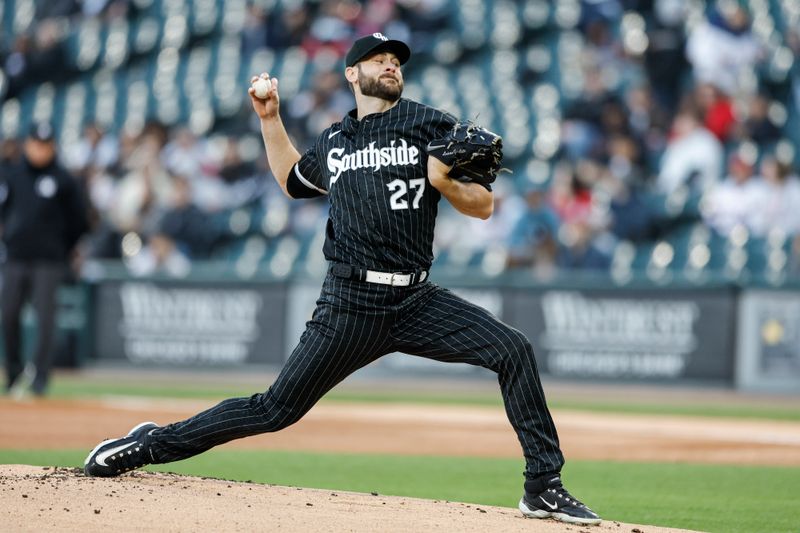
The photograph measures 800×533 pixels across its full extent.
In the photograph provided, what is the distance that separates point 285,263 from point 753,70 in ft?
20.9

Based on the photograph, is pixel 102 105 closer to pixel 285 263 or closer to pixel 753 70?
pixel 285 263

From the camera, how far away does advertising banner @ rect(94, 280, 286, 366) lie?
1602 cm

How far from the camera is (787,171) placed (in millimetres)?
14148

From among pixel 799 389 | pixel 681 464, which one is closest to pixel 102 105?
pixel 799 389

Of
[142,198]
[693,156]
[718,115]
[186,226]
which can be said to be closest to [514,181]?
[693,156]

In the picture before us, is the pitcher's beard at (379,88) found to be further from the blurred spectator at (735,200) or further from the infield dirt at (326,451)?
the blurred spectator at (735,200)

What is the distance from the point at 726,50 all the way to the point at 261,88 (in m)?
11.1

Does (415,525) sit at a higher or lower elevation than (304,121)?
lower

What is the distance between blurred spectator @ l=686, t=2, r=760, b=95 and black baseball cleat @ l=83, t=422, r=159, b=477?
1154cm

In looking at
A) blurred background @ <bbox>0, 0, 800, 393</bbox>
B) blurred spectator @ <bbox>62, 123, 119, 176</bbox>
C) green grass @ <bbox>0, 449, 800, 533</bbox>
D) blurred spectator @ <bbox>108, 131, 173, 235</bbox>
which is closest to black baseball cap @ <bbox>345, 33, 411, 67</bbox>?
green grass @ <bbox>0, 449, 800, 533</bbox>

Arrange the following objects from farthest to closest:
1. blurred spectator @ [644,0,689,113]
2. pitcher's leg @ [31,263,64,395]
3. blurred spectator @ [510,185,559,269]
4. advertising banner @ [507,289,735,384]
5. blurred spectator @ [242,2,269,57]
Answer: blurred spectator @ [242,2,269,57] < blurred spectator @ [644,0,689,113] < blurred spectator @ [510,185,559,269] < advertising banner @ [507,289,735,384] < pitcher's leg @ [31,263,64,395]

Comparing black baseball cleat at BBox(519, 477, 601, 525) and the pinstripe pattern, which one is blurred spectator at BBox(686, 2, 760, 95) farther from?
black baseball cleat at BBox(519, 477, 601, 525)

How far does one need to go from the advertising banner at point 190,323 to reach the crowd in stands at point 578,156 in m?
0.43

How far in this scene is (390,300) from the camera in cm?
545
